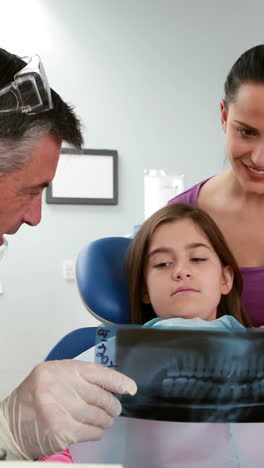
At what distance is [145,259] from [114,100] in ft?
7.08

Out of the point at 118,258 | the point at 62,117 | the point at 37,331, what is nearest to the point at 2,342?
the point at 37,331

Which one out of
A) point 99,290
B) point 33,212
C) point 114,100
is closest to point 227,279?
point 99,290

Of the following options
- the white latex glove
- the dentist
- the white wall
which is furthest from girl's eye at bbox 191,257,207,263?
the white wall

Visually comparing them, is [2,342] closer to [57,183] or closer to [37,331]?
[37,331]

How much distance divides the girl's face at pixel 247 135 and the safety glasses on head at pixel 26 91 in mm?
507

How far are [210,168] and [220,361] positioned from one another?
270 cm

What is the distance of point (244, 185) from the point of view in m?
1.36

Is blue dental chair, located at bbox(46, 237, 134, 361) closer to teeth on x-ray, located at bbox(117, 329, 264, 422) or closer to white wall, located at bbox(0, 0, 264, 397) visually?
teeth on x-ray, located at bbox(117, 329, 264, 422)

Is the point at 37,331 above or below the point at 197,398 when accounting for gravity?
below

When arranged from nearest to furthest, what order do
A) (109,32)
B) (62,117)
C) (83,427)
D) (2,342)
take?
(83,427) → (62,117) → (2,342) → (109,32)

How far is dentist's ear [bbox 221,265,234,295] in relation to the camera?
136 cm

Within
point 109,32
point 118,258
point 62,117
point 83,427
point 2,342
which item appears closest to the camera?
point 83,427

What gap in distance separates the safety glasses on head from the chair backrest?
1.62 feet

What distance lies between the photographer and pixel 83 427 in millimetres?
817
